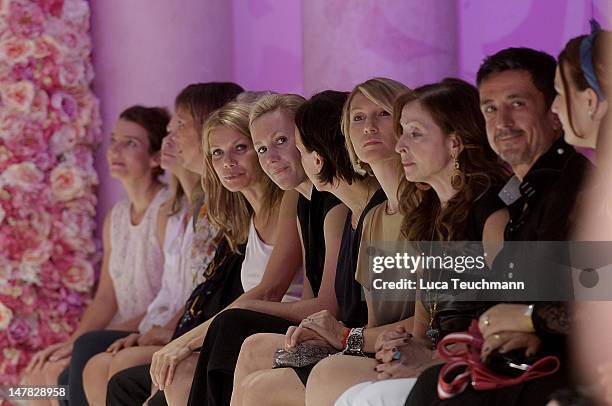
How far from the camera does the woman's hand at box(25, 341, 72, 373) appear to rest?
19.1ft

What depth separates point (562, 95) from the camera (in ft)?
10.5

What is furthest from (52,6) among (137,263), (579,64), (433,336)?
(579,64)

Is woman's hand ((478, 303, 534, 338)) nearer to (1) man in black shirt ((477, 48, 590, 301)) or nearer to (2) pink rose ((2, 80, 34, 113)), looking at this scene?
(1) man in black shirt ((477, 48, 590, 301))

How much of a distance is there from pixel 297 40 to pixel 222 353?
2387 millimetres

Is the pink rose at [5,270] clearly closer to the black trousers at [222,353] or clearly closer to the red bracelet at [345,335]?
the black trousers at [222,353]

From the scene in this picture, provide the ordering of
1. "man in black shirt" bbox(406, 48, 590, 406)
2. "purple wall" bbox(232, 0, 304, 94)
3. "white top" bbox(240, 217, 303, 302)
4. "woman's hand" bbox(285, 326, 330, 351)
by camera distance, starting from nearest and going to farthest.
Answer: "man in black shirt" bbox(406, 48, 590, 406) → "woman's hand" bbox(285, 326, 330, 351) → "white top" bbox(240, 217, 303, 302) → "purple wall" bbox(232, 0, 304, 94)

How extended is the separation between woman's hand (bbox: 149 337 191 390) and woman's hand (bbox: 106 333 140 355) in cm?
82

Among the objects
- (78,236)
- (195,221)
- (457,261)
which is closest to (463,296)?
(457,261)

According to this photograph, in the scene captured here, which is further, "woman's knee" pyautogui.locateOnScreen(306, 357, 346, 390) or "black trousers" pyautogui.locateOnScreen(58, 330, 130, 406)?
"black trousers" pyautogui.locateOnScreen(58, 330, 130, 406)

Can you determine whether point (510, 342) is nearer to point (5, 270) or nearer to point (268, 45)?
point (268, 45)

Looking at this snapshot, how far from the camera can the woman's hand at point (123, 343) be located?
17.5 feet

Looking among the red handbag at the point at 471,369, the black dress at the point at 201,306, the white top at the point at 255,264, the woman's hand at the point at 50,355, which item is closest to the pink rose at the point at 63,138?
the woman's hand at the point at 50,355

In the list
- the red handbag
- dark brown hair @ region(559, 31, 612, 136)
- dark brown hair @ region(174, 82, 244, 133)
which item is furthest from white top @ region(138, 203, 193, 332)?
dark brown hair @ region(559, 31, 612, 136)

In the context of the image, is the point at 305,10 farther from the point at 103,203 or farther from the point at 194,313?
the point at 103,203
